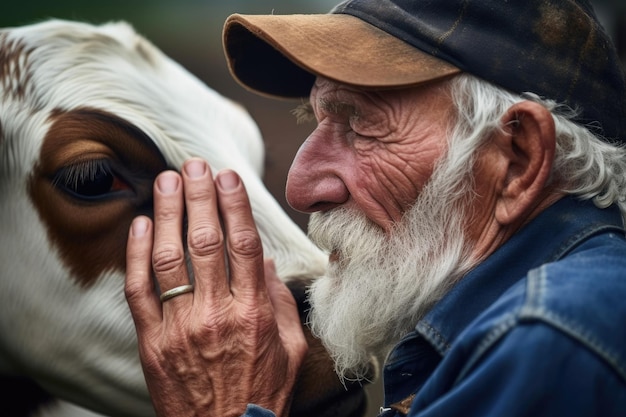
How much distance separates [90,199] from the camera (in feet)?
6.70

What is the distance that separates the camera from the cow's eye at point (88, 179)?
2021 millimetres

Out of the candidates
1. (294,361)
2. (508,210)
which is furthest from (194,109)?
(508,210)

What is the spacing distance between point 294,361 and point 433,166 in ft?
1.82

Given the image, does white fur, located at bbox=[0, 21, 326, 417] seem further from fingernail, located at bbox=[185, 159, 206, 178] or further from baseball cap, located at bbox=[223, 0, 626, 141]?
baseball cap, located at bbox=[223, 0, 626, 141]

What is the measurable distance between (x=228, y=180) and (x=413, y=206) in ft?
1.56

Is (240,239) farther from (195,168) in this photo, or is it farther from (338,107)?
(338,107)

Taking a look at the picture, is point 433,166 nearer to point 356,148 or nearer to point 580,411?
point 356,148

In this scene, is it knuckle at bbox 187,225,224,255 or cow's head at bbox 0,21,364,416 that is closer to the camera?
knuckle at bbox 187,225,224,255

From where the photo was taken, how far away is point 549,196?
167 centimetres

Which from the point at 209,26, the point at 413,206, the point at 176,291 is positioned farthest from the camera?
the point at 209,26

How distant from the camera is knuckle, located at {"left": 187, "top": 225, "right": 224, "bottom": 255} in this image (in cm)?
187

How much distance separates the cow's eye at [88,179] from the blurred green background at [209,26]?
86 centimetres

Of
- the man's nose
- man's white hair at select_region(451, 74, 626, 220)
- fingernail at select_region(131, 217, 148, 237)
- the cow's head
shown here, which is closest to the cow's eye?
the cow's head

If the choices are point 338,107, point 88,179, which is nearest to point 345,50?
point 338,107
